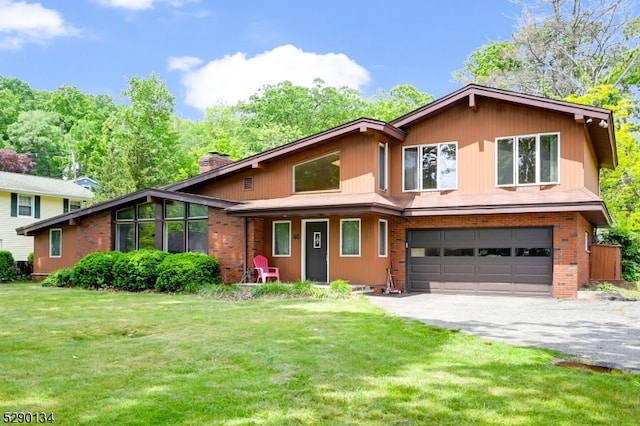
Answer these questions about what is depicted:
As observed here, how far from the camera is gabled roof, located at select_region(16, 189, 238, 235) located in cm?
1655

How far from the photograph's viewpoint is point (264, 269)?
647 inches

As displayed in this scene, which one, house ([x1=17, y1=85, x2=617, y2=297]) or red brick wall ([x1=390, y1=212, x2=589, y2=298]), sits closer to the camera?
red brick wall ([x1=390, y1=212, x2=589, y2=298])

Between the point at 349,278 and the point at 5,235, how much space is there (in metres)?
19.2

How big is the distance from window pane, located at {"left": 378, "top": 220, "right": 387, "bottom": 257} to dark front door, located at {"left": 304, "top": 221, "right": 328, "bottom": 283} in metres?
1.72

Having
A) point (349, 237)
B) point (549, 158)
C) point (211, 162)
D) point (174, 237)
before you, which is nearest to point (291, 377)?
point (349, 237)

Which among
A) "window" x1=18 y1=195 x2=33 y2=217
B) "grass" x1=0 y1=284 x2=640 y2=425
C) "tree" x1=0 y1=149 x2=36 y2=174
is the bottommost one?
"grass" x1=0 y1=284 x2=640 y2=425

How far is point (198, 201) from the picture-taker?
16.6m

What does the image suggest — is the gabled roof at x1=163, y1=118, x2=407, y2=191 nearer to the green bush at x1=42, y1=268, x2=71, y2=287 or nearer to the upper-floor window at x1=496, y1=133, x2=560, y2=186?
the upper-floor window at x1=496, y1=133, x2=560, y2=186

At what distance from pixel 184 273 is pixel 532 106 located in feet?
35.8

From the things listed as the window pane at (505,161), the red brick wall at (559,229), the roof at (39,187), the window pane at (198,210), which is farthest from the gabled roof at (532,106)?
the roof at (39,187)

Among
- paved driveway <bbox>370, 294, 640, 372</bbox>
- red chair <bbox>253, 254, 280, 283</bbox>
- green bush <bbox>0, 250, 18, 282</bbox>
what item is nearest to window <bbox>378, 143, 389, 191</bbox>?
paved driveway <bbox>370, 294, 640, 372</bbox>

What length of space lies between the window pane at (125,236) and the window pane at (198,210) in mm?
2484

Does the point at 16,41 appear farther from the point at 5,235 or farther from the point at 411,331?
the point at 411,331

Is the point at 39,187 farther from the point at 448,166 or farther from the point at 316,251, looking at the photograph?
the point at 448,166
